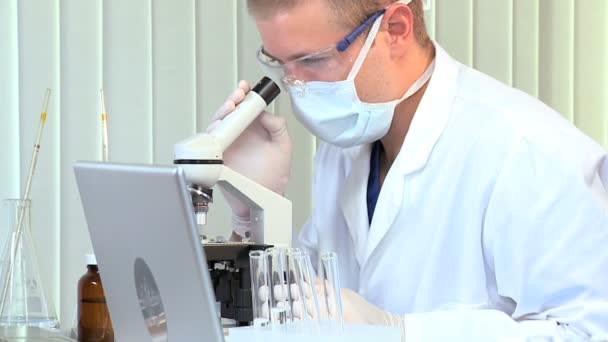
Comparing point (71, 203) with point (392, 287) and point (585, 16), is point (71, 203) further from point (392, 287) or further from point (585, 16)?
point (585, 16)

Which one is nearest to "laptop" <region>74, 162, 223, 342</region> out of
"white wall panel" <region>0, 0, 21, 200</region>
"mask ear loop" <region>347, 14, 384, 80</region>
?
"mask ear loop" <region>347, 14, 384, 80</region>

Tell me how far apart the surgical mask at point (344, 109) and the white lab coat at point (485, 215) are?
0.06m

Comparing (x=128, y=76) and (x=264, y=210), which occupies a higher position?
(x=128, y=76)

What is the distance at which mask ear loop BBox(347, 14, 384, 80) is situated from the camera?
1787mm

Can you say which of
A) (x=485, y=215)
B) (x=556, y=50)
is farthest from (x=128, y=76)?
(x=556, y=50)

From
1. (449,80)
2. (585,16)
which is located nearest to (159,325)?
(449,80)

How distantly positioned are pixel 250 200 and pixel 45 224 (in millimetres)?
677

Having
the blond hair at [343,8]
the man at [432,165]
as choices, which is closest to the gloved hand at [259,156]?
the man at [432,165]

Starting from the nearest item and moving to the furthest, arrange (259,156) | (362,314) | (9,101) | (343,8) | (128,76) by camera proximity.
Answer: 1. (362,314)
2. (343,8)
3. (259,156)
4. (9,101)
5. (128,76)

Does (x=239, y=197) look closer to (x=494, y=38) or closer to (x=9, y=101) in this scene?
(x=9, y=101)

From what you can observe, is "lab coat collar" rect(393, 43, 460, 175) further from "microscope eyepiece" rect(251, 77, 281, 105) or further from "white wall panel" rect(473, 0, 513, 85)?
"white wall panel" rect(473, 0, 513, 85)

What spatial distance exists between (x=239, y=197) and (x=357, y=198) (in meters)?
0.39

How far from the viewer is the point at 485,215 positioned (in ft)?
5.67

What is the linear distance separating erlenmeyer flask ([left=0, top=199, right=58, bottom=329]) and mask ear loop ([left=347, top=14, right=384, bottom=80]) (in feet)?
2.07
